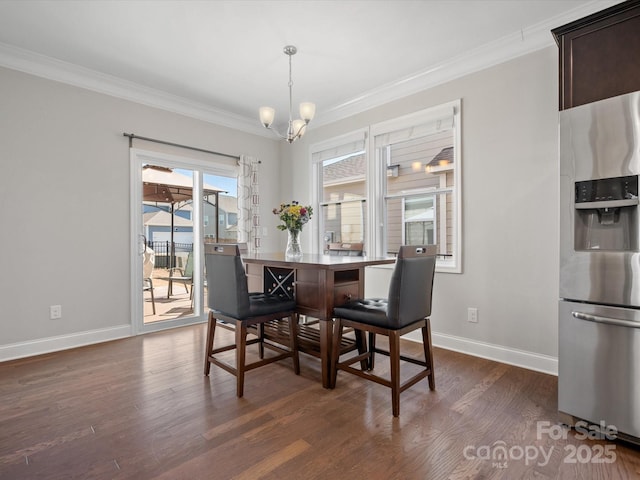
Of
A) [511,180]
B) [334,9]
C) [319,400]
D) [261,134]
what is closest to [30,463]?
[319,400]

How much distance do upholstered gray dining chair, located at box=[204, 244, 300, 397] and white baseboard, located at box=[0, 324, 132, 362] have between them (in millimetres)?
1607

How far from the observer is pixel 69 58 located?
3092mm

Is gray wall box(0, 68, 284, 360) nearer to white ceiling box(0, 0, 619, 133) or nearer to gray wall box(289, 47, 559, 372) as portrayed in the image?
white ceiling box(0, 0, 619, 133)

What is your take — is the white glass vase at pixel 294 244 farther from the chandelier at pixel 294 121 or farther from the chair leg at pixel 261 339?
the chandelier at pixel 294 121

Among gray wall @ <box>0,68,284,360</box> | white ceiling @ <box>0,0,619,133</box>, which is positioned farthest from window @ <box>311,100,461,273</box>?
gray wall @ <box>0,68,284,360</box>

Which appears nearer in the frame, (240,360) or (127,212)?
(240,360)

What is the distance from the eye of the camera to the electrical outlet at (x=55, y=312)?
10.4 ft

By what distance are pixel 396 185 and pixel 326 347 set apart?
2169mm

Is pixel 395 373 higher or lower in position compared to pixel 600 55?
lower

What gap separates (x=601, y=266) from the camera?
5.77 ft

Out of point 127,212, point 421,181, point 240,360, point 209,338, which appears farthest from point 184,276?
point 421,181

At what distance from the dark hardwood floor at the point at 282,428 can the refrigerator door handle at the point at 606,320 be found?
63 centimetres

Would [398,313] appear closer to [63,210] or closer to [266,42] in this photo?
[266,42]

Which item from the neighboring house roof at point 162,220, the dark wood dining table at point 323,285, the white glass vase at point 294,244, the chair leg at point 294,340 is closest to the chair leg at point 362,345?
the dark wood dining table at point 323,285
